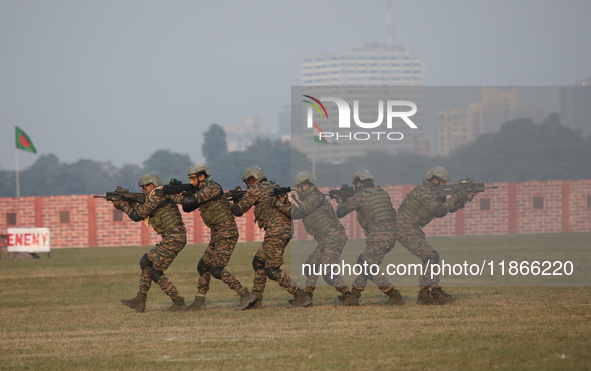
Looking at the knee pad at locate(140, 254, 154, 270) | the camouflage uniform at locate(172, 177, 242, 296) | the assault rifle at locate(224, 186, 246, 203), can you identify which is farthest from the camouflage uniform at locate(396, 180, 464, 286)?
the knee pad at locate(140, 254, 154, 270)

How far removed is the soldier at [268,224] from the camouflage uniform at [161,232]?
113 cm

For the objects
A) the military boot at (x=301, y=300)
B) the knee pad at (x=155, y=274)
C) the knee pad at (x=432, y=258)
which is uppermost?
the knee pad at (x=432, y=258)

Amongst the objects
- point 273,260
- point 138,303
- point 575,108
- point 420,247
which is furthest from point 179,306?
point 575,108

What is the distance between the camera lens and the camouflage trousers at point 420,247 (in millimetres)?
17188

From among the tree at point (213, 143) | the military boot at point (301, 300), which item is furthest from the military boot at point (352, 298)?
the tree at point (213, 143)

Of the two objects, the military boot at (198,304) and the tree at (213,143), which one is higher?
the tree at (213,143)

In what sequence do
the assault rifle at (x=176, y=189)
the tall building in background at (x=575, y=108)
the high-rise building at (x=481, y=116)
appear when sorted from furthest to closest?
the tall building in background at (x=575, y=108) → the high-rise building at (x=481, y=116) → the assault rifle at (x=176, y=189)

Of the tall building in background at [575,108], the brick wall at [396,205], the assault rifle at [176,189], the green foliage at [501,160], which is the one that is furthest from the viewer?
the brick wall at [396,205]

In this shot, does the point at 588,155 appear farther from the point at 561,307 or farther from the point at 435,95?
the point at 561,307

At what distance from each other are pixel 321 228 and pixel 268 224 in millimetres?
1039

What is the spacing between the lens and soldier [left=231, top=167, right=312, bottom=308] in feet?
56.2

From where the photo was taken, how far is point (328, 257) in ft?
57.2

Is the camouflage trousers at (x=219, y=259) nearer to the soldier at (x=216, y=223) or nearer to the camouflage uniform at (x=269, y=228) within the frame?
the soldier at (x=216, y=223)

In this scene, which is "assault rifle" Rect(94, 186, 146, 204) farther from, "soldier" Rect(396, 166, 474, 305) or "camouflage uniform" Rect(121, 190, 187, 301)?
"soldier" Rect(396, 166, 474, 305)
